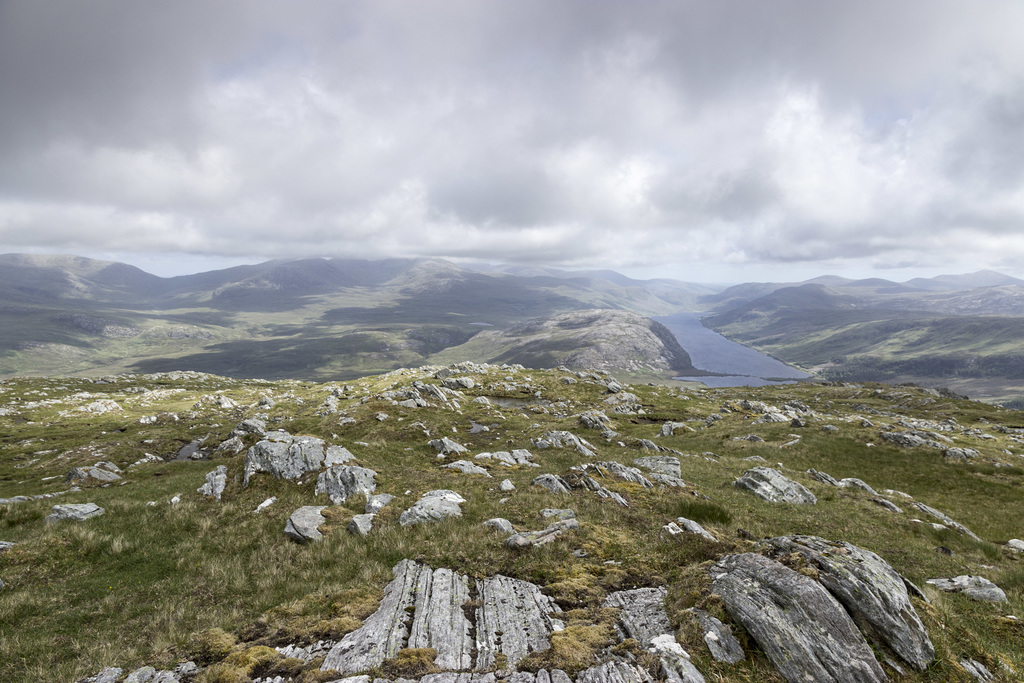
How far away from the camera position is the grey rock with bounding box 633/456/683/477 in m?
35.5

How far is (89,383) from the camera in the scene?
13912 cm

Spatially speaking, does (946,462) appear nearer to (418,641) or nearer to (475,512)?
(475,512)

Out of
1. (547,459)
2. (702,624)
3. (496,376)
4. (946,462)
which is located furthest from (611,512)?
(496,376)

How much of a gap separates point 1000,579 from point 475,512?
23.5 meters

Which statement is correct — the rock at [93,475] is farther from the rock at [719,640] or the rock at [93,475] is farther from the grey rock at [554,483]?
the rock at [719,640]

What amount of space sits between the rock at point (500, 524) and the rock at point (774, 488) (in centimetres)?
2109

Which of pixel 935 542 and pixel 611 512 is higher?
pixel 611 512

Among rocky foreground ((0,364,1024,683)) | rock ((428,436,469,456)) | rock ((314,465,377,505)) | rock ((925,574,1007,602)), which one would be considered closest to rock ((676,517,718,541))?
rocky foreground ((0,364,1024,683))

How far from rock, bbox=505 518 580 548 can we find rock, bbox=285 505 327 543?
9344 millimetres

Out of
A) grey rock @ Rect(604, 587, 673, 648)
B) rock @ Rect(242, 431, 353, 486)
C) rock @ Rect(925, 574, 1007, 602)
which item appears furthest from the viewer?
rock @ Rect(242, 431, 353, 486)

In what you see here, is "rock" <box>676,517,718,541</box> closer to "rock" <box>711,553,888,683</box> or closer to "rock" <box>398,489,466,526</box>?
"rock" <box>711,553,888,683</box>

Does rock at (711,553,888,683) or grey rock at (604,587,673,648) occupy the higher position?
rock at (711,553,888,683)

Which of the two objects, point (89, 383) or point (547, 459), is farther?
point (89, 383)

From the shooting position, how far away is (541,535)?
58.0ft
